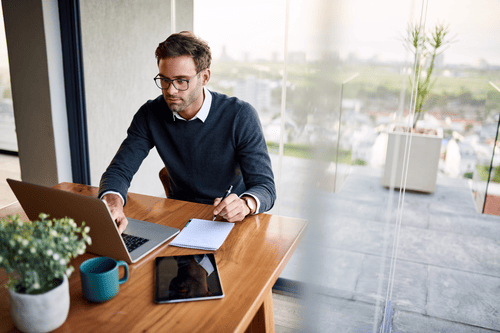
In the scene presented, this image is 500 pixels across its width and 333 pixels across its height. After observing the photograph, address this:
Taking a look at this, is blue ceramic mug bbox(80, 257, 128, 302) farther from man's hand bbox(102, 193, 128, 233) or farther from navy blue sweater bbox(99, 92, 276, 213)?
navy blue sweater bbox(99, 92, 276, 213)

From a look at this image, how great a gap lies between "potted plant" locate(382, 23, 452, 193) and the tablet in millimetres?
1055

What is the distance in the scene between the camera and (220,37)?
2.58m

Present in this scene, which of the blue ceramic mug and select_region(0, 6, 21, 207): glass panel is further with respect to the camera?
select_region(0, 6, 21, 207): glass panel

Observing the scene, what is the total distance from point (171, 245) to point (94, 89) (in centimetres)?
189

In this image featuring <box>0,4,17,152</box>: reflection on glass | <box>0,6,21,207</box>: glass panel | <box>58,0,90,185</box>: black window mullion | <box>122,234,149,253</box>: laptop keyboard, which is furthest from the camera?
<box>0,4,17,152</box>: reflection on glass

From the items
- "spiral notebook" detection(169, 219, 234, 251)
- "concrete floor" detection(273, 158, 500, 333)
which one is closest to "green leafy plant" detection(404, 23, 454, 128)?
"concrete floor" detection(273, 158, 500, 333)

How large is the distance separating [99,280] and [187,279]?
205 millimetres

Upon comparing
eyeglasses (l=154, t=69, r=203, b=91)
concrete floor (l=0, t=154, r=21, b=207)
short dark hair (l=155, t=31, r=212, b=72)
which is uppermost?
short dark hair (l=155, t=31, r=212, b=72)

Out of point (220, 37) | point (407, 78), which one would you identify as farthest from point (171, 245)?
point (220, 37)

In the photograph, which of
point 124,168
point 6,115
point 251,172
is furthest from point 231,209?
point 6,115

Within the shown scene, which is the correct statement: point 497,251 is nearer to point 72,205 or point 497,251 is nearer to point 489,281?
point 489,281

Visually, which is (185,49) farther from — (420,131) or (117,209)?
(420,131)

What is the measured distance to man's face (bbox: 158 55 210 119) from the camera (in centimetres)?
147

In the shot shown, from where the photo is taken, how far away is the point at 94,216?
0.91m
